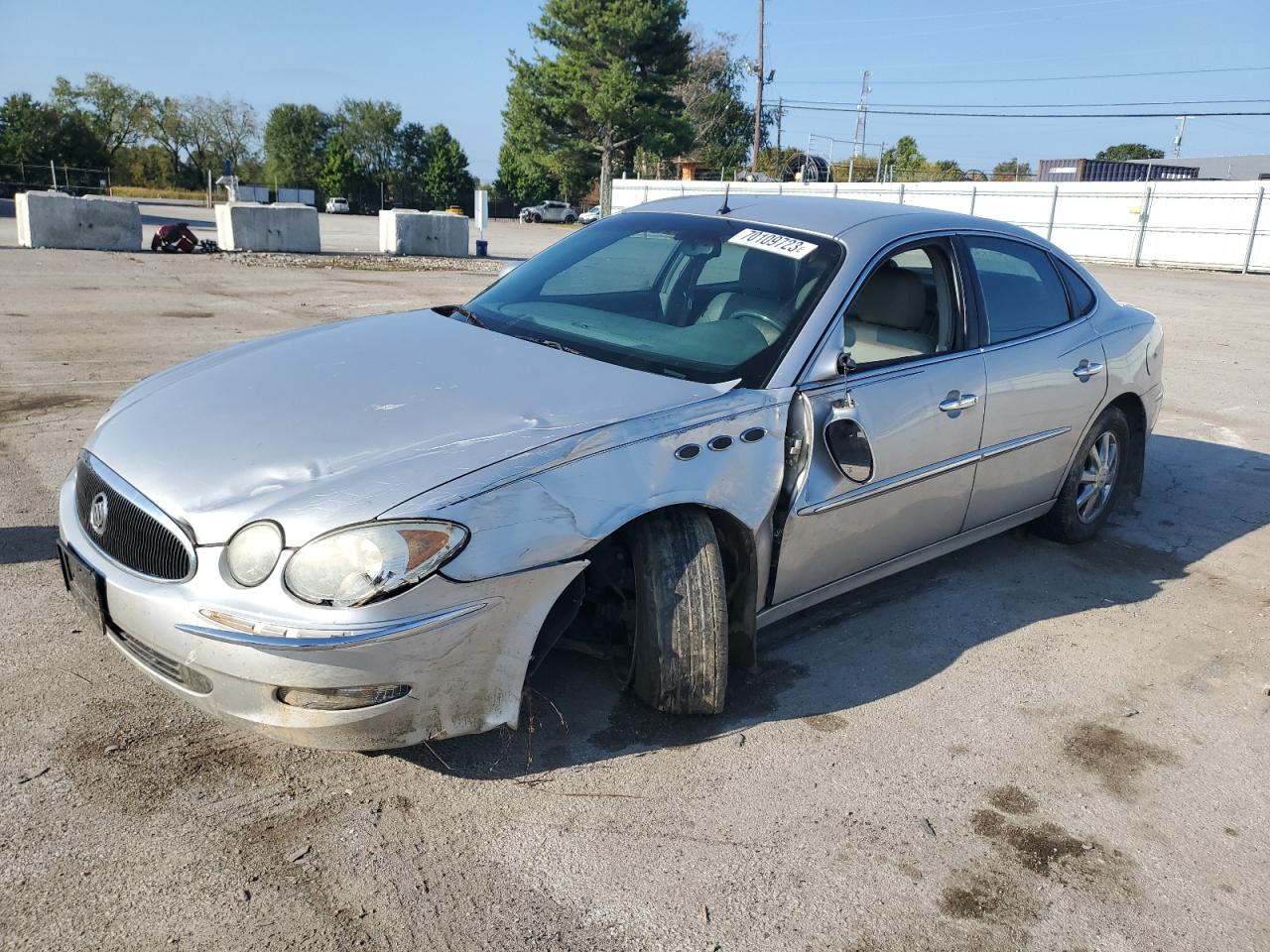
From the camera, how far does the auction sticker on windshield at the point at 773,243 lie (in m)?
3.81

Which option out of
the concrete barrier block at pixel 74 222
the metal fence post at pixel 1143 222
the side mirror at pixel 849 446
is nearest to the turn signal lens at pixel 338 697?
the side mirror at pixel 849 446

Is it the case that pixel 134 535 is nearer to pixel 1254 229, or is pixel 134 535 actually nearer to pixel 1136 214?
pixel 1254 229

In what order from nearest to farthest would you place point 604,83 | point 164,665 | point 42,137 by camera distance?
point 164,665, point 604,83, point 42,137

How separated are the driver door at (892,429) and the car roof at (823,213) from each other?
123 mm

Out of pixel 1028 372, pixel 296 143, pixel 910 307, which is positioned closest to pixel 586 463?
pixel 910 307

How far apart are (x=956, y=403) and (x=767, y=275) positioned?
909 mm

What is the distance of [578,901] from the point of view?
2.46m

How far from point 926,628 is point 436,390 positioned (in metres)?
2.28

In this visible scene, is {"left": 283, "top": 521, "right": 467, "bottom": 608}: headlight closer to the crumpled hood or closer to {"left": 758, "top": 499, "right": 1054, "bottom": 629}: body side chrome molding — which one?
the crumpled hood

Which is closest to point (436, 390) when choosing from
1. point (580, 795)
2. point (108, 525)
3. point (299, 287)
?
point (108, 525)

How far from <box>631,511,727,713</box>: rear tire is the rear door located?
1.64 meters

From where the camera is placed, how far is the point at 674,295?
3914mm

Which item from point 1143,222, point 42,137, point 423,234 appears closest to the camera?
point 423,234

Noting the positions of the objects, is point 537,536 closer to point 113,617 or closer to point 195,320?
point 113,617
